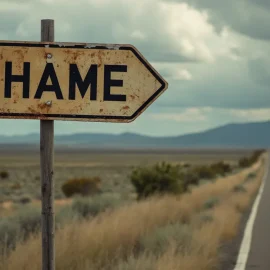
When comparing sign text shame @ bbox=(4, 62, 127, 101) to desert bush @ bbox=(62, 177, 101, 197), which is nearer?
sign text shame @ bbox=(4, 62, 127, 101)

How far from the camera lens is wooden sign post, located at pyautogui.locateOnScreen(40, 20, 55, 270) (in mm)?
5891

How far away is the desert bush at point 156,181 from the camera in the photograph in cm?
2705

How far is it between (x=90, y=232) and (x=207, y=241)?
2.09m

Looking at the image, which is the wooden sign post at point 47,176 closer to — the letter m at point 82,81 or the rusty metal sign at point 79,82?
the rusty metal sign at point 79,82

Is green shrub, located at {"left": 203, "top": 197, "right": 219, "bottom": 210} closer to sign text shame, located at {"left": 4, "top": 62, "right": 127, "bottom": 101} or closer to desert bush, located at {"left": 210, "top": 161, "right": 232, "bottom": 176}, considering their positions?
sign text shame, located at {"left": 4, "top": 62, "right": 127, "bottom": 101}

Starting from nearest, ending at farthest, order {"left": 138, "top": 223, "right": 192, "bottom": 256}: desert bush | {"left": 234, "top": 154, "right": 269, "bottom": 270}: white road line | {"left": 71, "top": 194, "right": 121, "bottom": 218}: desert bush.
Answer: {"left": 138, "top": 223, "right": 192, "bottom": 256}: desert bush < {"left": 234, "top": 154, "right": 269, "bottom": 270}: white road line < {"left": 71, "top": 194, "right": 121, "bottom": 218}: desert bush

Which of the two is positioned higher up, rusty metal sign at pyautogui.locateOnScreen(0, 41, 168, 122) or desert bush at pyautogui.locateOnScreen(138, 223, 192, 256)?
rusty metal sign at pyautogui.locateOnScreen(0, 41, 168, 122)

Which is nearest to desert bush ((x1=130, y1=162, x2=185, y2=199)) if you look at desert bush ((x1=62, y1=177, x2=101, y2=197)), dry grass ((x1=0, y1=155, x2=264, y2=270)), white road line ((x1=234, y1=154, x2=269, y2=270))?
white road line ((x1=234, y1=154, x2=269, y2=270))

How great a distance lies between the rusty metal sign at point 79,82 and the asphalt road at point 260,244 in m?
6.06

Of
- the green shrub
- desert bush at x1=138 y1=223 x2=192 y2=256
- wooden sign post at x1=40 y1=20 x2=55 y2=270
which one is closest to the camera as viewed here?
wooden sign post at x1=40 y1=20 x2=55 y2=270

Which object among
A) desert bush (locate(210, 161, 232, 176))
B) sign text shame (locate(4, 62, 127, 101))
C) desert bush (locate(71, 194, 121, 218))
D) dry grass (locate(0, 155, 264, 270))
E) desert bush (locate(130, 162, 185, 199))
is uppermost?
sign text shame (locate(4, 62, 127, 101))

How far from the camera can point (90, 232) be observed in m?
10.9

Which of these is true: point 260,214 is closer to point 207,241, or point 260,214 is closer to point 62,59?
point 207,241

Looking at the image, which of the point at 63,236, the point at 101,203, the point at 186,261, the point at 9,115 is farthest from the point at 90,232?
the point at 101,203
